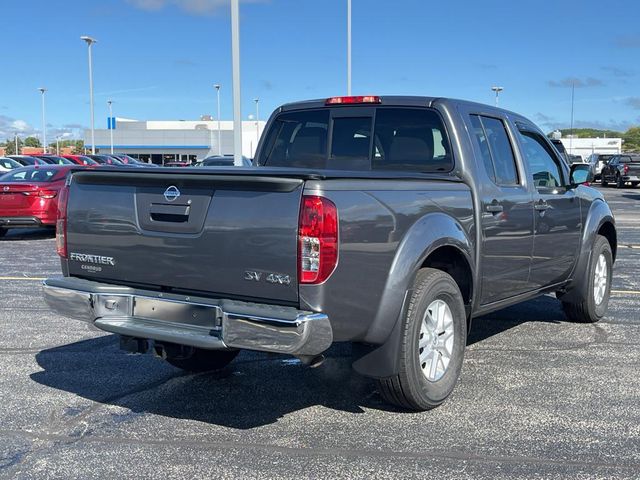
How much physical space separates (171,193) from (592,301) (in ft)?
14.8

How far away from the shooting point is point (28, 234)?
16.3 metres

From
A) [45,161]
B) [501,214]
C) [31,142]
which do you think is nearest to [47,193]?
[501,214]

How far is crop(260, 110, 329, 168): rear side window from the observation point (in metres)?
6.00

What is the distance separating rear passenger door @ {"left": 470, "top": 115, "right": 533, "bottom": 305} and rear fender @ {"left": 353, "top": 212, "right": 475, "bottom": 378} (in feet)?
3.09

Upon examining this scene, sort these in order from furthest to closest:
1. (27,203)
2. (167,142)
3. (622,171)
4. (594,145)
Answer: (167,142), (594,145), (622,171), (27,203)

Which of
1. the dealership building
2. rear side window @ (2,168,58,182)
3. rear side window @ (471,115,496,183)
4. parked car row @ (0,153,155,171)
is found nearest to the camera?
rear side window @ (471,115,496,183)

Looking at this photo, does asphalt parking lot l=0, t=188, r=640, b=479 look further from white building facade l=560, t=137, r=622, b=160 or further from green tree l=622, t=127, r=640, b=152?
green tree l=622, t=127, r=640, b=152

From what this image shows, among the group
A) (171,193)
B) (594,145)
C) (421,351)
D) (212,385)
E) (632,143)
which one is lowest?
(212,385)

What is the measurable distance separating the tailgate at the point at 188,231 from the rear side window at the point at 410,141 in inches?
71.8

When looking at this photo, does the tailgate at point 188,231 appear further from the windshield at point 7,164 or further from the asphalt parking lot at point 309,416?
the windshield at point 7,164

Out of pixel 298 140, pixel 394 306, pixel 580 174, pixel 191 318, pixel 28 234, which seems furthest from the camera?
pixel 28 234

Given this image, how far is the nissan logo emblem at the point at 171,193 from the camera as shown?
420cm

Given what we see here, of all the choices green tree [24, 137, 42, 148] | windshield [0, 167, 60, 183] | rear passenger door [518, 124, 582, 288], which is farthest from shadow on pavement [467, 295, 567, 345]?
green tree [24, 137, 42, 148]

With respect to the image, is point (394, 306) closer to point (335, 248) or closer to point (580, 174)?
point (335, 248)
